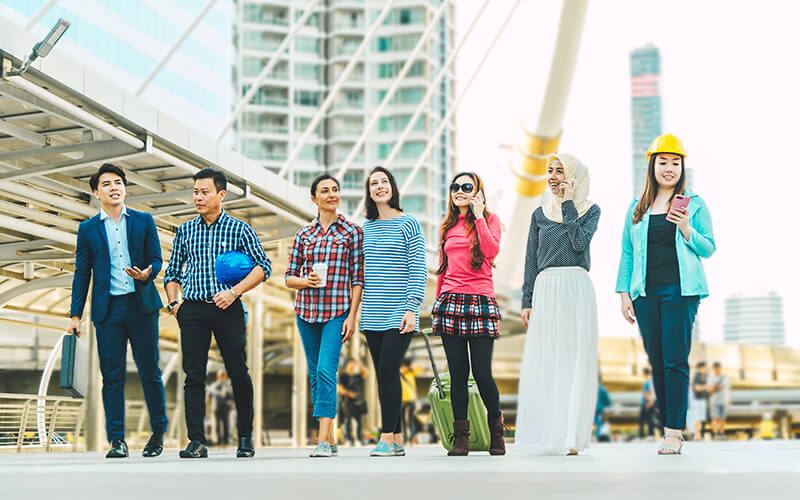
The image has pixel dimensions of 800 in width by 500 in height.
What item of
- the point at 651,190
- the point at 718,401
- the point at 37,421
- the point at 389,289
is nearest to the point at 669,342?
the point at 651,190

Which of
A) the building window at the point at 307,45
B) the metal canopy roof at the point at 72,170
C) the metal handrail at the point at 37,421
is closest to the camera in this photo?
the metal canopy roof at the point at 72,170

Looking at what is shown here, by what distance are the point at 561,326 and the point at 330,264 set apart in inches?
55.7

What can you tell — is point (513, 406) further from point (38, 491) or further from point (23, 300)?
point (38, 491)

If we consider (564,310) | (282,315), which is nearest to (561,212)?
(564,310)

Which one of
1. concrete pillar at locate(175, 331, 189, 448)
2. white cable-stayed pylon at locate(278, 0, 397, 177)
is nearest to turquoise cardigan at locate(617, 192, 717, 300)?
white cable-stayed pylon at locate(278, 0, 397, 177)

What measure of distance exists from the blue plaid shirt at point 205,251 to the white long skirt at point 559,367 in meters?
1.64

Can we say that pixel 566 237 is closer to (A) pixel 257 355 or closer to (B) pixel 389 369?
(B) pixel 389 369

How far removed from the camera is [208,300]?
627cm

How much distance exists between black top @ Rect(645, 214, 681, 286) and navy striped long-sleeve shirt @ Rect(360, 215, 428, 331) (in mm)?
1313

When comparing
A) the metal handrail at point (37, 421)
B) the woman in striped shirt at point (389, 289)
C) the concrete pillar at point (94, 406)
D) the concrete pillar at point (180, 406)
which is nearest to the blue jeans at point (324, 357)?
the woman in striped shirt at point (389, 289)

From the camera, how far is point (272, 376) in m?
21.9

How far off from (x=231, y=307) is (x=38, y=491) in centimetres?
324

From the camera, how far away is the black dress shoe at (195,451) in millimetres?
6055

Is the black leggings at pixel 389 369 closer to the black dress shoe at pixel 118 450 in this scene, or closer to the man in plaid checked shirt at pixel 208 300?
the man in plaid checked shirt at pixel 208 300
